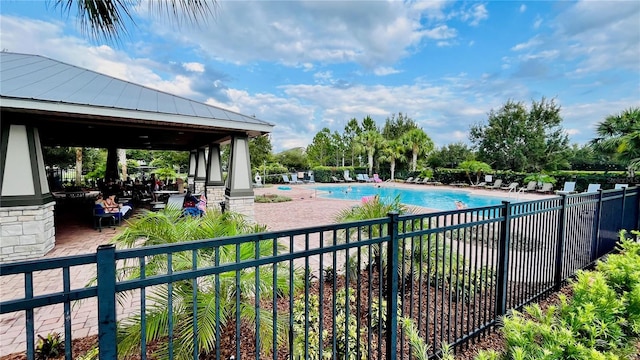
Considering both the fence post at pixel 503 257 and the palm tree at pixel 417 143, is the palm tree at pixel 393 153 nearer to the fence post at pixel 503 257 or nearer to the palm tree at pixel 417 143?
the palm tree at pixel 417 143

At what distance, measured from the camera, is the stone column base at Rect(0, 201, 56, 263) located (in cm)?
551

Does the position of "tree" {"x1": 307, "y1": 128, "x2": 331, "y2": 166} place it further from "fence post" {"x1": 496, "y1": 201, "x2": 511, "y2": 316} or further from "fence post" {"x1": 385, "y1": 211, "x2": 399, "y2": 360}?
"fence post" {"x1": 385, "y1": 211, "x2": 399, "y2": 360}

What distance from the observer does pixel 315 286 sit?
407 cm

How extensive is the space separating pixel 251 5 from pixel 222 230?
11.5 ft

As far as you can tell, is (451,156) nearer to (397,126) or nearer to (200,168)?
(397,126)

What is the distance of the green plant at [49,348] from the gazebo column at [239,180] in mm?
6007

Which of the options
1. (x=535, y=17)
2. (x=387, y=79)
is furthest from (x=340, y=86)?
(x=535, y=17)

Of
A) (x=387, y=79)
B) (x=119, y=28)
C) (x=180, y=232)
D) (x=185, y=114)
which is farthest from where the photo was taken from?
(x=387, y=79)

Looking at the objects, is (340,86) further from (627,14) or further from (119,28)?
(119,28)

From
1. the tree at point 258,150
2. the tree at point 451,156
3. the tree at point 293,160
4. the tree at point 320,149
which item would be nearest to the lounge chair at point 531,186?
the tree at point 451,156

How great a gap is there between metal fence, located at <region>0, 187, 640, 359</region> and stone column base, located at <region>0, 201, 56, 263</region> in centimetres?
330

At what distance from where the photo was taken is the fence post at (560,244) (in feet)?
12.9

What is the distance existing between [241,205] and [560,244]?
24.8 feet

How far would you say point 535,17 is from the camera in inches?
389
